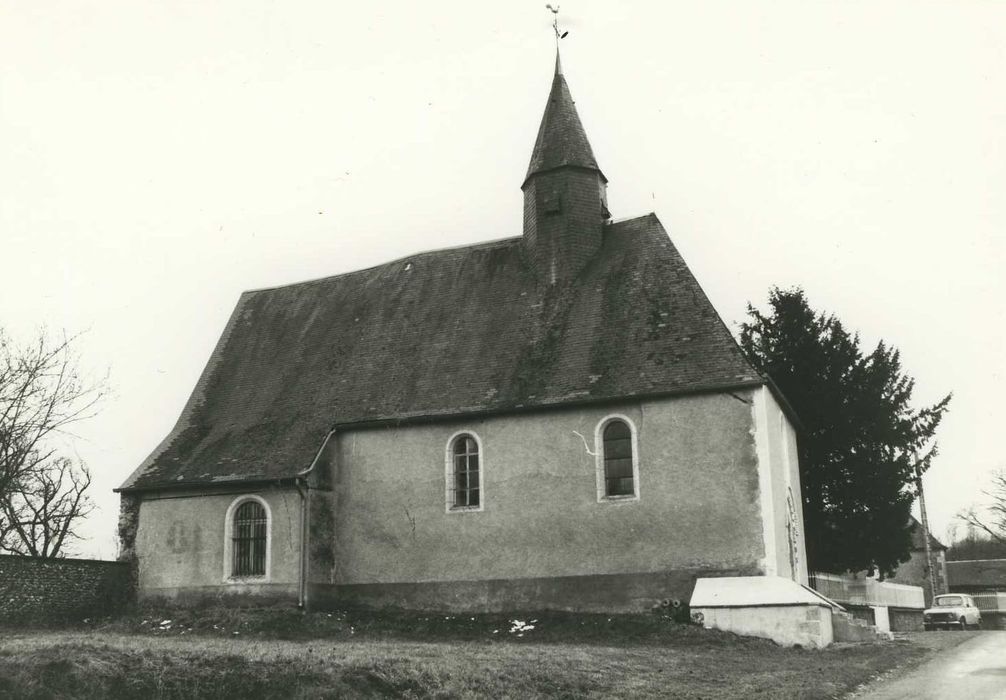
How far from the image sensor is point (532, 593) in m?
19.6

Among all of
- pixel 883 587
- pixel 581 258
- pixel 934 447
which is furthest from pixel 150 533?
pixel 883 587

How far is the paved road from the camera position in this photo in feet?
37.7

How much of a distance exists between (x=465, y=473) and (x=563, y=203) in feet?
24.7

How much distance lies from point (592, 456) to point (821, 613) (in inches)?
215

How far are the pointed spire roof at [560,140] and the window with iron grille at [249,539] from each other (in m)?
11.0

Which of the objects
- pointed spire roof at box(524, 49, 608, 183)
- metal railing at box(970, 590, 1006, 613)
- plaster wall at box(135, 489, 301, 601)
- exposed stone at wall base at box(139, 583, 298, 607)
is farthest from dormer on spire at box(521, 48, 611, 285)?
metal railing at box(970, 590, 1006, 613)

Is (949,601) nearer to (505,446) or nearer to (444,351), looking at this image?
(505,446)

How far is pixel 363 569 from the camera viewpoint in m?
21.4

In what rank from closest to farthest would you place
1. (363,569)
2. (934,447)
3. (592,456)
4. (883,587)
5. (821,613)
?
(821,613) < (592,456) < (363,569) < (934,447) < (883,587)

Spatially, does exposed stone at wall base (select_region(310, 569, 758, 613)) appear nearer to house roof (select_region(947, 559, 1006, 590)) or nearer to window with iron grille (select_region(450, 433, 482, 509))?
window with iron grille (select_region(450, 433, 482, 509))

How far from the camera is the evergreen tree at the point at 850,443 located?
984 inches

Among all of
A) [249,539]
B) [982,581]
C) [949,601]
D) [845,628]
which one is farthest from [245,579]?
[982,581]

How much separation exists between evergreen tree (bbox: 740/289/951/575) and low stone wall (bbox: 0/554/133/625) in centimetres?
1765

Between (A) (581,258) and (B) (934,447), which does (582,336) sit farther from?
(B) (934,447)
